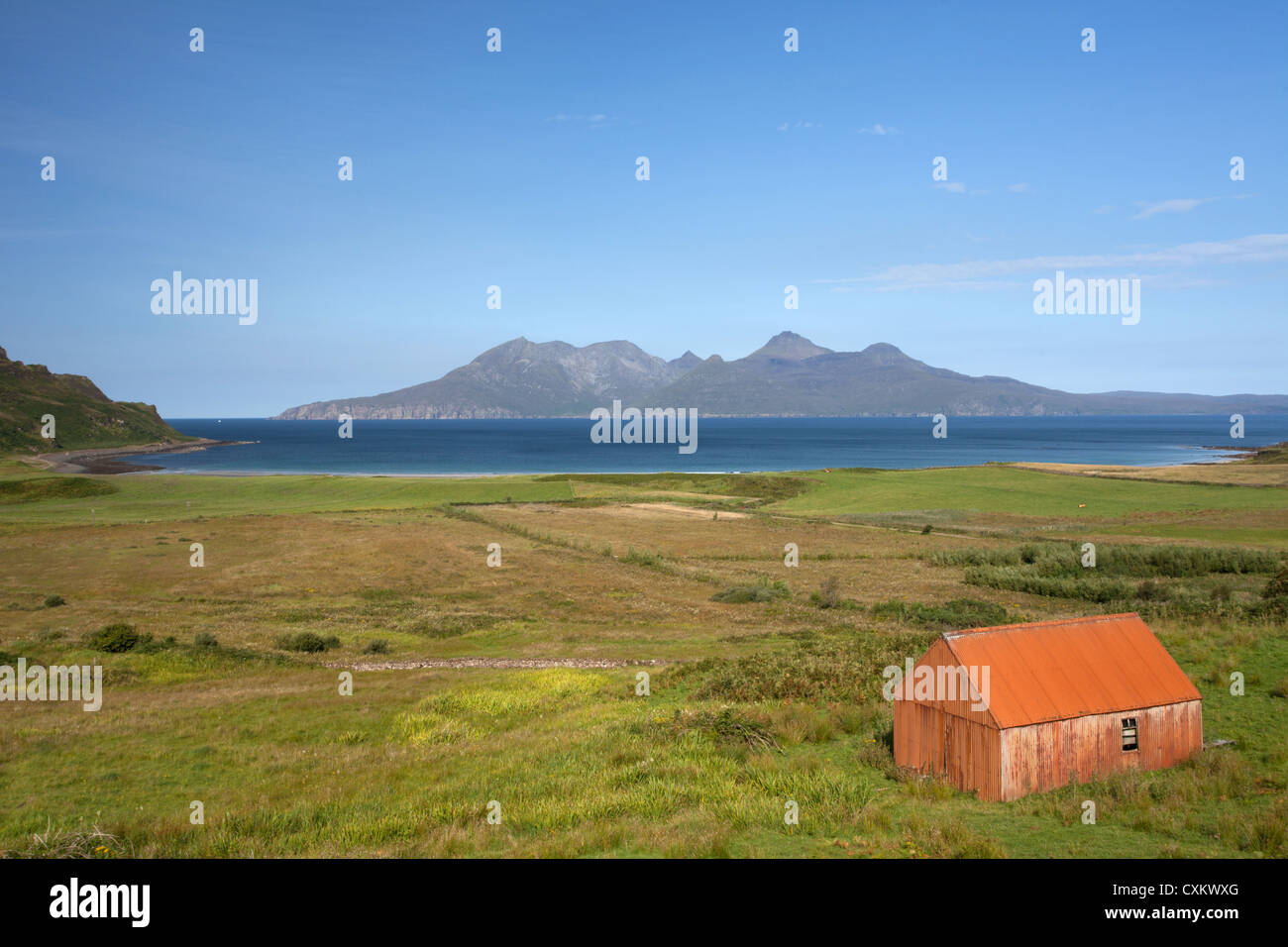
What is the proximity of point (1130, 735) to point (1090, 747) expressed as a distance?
98 cm

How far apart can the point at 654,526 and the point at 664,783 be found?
6059 cm

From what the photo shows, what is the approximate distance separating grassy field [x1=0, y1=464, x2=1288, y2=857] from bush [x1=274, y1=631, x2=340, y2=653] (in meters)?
0.12

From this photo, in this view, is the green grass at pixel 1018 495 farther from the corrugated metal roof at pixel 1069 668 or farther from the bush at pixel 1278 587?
the corrugated metal roof at pixel 1069 668

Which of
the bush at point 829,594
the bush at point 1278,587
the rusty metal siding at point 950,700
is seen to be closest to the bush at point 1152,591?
the bush at point 1278,587

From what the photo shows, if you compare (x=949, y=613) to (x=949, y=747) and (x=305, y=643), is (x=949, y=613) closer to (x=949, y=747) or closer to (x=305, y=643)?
(x=949, y=747)

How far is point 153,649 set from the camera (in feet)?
94.2

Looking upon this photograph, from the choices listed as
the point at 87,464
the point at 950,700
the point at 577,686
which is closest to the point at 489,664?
the point at 577,686

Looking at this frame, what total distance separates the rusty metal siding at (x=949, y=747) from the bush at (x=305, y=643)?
24.2m

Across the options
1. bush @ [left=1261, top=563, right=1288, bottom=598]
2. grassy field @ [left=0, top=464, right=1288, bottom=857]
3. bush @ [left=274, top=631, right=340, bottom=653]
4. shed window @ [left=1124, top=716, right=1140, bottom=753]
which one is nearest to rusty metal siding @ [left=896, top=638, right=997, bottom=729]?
grassy field @ [left=0, top=464, right=1288, bottom=857]

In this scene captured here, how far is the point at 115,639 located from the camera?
2869cm

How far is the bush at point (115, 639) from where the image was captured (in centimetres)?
2838

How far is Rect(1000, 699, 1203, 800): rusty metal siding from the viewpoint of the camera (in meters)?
12.9
